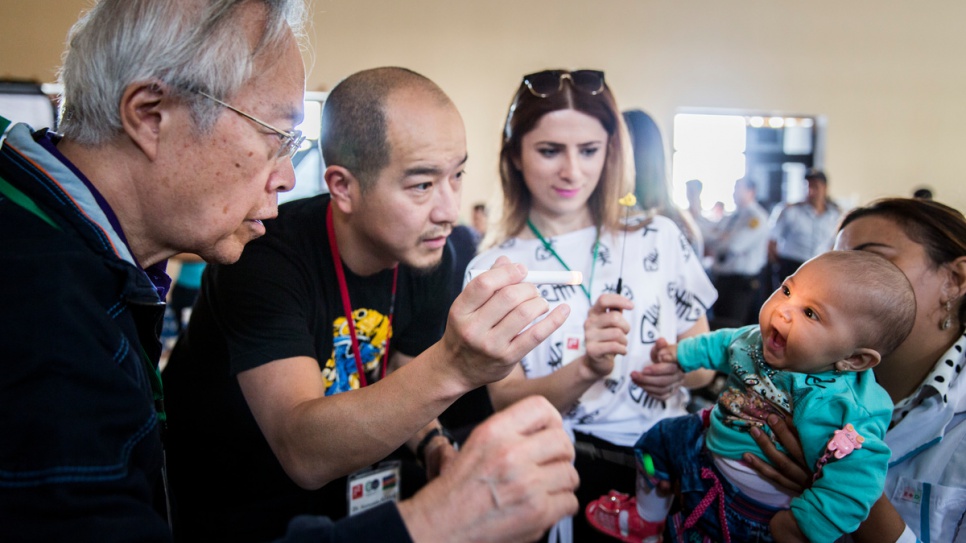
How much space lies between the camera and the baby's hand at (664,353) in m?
1.52

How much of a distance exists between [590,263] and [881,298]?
2.59 ft

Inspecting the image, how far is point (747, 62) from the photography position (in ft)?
29.2

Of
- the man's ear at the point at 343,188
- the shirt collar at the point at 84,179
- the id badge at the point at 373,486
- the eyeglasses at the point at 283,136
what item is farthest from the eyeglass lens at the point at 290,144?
the id badge at the point at 373,486

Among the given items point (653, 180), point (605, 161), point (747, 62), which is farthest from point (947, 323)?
point (747, 62)

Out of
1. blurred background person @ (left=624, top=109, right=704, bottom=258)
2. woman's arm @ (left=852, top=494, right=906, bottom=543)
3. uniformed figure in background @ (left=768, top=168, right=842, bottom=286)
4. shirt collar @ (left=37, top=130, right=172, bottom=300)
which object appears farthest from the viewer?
uniformed figure in background @ (left=768, top=168, right=842, bottom=286)

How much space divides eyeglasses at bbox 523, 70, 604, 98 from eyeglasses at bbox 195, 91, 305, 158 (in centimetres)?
84

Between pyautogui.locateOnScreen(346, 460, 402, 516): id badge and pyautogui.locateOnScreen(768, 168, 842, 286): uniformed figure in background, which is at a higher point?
pyautogui.locateOnScreen(346, 460, 402, 516): id badge

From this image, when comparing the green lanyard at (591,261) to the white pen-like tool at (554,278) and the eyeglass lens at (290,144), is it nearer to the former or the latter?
the white pen-like tool at (554,278)

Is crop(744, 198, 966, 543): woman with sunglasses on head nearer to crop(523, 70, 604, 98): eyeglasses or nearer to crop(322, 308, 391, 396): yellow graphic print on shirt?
crop(523, 70, 604, 98): eyeglasses

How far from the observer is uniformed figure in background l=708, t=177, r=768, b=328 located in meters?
5.85

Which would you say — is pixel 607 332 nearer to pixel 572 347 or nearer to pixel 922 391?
pixel 572 347

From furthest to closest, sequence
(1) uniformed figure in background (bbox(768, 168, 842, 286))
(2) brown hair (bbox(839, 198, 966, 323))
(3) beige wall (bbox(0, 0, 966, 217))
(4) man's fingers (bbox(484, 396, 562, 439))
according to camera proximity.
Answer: (3) beige wall (bbox(0, 0, 966, 217))
(1) uniformed figure in background (bbox(768, 168, 842, 286))
(2) brown hair (bbox(839, 198, 966, 323))
(4) man's fingers (bbox(484, 396, 562, 439))

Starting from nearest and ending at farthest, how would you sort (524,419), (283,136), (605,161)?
(524,419)
(283,136)
(605,161)

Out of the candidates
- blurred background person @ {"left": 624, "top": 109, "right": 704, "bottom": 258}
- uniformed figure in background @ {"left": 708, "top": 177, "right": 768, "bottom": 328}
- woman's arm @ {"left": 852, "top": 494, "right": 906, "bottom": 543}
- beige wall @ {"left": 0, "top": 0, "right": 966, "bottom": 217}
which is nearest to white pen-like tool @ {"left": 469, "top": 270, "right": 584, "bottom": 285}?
woman's arm @ {"left": 852, "top": 494, "right": 906, "bottom": 543}
